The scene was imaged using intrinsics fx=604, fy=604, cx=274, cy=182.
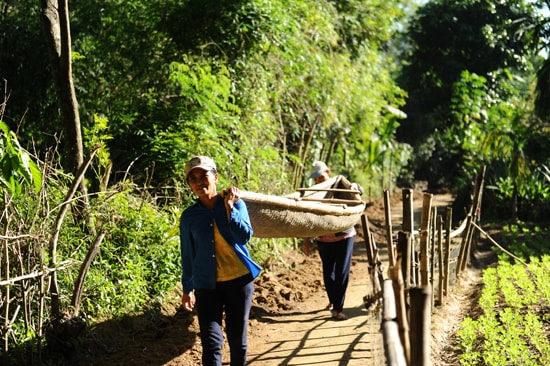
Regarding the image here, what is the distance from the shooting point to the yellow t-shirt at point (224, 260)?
143 inches

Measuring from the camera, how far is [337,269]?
586 centimetres

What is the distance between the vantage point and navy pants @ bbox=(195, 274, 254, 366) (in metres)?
3.61

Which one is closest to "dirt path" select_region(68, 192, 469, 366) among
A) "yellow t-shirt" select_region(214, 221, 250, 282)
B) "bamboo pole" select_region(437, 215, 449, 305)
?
"bamboo pole" select_region(437, 215, 449, 305)

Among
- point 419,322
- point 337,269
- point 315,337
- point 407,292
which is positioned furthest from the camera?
point 337,269

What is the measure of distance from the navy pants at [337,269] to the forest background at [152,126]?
1.44m

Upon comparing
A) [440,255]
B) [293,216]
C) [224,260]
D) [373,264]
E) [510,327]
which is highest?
[293,216]

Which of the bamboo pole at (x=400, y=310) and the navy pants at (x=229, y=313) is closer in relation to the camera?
the bamboo pole at (x=400, y=310)

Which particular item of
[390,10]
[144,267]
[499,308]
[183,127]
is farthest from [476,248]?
[144,267]

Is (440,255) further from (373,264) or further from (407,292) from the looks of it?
(407,292)

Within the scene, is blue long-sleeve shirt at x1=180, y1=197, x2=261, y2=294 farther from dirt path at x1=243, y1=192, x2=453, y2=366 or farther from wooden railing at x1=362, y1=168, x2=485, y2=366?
dirt path at x1=243, y1=192, x2=453, y2=366

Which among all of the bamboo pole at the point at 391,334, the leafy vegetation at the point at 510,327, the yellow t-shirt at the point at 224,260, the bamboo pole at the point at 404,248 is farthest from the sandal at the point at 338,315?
the bamboo pole at the point at 391,334

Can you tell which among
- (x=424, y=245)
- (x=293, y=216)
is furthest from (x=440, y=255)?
(x=293, y=216)

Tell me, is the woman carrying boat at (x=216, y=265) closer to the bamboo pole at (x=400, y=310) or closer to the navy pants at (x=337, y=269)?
the bamboo pole at (x=400, y=310)

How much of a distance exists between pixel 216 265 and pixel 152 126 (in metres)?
3.71
